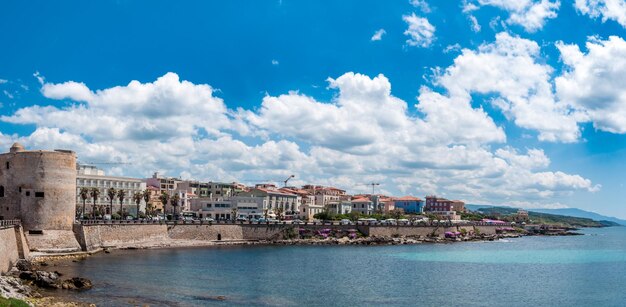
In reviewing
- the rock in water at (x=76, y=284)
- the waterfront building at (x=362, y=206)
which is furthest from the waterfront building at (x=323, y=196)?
the rock in water at (x=76, y=284)

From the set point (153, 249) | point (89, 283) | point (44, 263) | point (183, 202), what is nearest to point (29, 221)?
point (44, 263)

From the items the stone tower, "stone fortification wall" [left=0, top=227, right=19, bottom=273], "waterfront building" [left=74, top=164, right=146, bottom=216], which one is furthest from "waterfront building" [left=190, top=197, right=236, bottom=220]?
"stone fortification wall" [left=0, top=227, right=19, bottom=273]

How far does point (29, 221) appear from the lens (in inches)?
2724

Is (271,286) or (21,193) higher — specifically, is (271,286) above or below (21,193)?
below

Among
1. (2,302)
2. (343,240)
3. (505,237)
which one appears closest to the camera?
(2,302)

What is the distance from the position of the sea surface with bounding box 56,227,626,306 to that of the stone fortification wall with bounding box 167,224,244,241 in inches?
280

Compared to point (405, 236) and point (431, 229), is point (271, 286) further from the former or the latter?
point (431, 229)

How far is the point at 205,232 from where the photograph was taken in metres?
93.8

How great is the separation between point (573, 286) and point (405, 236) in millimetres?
56983

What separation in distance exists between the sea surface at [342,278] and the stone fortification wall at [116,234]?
3393 millimetres

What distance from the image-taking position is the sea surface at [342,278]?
47.1 metres

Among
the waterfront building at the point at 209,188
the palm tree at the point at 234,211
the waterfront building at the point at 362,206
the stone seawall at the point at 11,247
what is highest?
the waterfront building at the point at 209,188

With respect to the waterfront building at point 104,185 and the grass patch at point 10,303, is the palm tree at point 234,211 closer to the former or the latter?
the waterfront building at point 104,185

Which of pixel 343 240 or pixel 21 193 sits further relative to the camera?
pixel 343 240
